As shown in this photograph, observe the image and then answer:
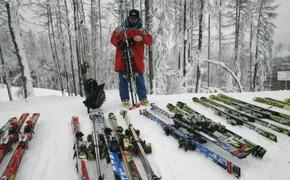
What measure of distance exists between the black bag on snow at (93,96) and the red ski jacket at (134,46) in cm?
83

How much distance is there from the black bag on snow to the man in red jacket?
78 centimetres

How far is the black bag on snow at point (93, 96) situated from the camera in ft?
17.6

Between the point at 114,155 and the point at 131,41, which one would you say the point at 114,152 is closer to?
the point at 114,155

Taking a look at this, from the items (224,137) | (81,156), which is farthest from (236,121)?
(81,156)

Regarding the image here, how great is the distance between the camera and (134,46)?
614cm

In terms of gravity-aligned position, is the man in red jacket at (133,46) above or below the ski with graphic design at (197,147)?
above

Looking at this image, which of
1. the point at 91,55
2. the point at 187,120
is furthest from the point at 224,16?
the point at 187,120

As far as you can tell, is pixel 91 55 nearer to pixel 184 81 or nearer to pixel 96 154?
pixel 184 81

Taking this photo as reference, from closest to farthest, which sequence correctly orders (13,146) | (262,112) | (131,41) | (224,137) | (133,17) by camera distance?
1. (224,137)
2. (13,146)
3. (262,112)
4. (133,17)
5. (131,41)

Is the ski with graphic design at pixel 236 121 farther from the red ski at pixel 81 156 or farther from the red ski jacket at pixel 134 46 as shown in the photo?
the red ski at pixel 81 156

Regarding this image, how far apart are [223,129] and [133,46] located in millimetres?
3147

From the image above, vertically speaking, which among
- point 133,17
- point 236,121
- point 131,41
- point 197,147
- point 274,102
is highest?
point 133,17

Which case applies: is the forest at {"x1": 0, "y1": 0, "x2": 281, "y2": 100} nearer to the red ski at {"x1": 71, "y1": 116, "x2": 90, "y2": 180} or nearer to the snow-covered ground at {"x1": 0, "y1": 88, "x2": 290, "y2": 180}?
the snow-covered ground at {"x1": 0, "y1": 88, "x2": 290, "y2": 180}

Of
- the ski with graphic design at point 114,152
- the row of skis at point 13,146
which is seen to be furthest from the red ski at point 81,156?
the row of skis at point 13,146
